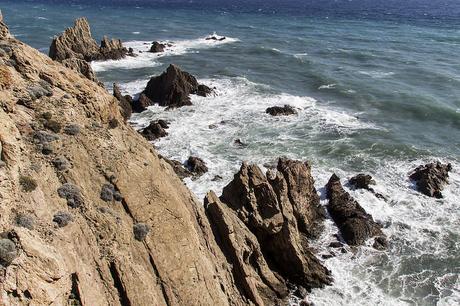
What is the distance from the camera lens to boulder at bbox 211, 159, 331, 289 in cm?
2991

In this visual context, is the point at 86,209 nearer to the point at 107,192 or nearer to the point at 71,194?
the point at 71,194

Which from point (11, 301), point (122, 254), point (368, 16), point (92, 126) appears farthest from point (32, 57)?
point (368, 16)

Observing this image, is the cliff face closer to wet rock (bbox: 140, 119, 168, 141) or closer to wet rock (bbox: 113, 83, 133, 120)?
wet rock (bbox: 140, 119, 168, 141)

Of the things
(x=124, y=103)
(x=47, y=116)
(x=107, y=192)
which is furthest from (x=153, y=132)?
(x=107, y=192)

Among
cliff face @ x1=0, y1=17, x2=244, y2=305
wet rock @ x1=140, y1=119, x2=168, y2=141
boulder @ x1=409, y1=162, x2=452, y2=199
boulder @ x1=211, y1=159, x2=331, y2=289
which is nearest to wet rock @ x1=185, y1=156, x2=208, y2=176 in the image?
wet rock @ x1=140, y1=119, x2=168, y2=141

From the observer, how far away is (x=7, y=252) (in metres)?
15.2

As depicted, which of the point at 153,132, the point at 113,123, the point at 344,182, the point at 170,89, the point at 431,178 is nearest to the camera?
the point at 113,123

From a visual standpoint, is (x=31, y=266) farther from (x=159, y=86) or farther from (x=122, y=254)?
(x=159, y=86)

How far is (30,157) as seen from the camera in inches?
824

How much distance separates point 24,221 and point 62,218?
1.75m

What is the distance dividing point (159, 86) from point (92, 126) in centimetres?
3973

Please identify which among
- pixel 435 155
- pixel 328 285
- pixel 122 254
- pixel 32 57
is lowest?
pixel 328 285

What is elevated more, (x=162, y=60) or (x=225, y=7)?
(x=225, y=7)

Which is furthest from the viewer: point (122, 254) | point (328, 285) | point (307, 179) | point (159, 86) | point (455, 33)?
point (455, 33)
